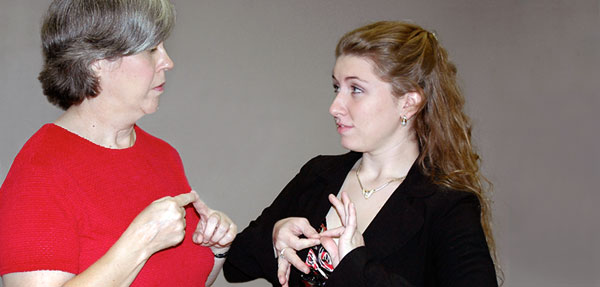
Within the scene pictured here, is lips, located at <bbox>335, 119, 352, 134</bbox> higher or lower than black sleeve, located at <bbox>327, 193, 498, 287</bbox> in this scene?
higher

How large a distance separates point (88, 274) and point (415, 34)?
1.23 metres

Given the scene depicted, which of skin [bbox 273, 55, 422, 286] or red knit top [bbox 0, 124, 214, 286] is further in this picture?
skin [bbox 273, 55, 422, 286]

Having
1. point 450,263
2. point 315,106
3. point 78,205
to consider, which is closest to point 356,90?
point 450,263

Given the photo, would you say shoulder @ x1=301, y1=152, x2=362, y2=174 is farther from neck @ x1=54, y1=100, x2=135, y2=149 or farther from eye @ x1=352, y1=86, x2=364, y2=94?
neck @ x1=54, y1=100, x2=135, y2=149

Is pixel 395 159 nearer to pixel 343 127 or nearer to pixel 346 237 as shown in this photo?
pixel 343 127

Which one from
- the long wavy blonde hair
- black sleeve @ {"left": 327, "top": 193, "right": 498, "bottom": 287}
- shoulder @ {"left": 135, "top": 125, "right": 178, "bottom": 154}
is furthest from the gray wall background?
black sleeve @ {"left": 327, "top": 193, "right": 498, "bottom": 287}

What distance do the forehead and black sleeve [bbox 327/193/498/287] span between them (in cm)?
51

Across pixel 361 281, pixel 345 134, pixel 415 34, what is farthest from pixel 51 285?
pixel 415 34

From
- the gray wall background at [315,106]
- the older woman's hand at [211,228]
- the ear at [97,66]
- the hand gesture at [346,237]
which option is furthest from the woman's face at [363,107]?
the gray wall background at [315,106]

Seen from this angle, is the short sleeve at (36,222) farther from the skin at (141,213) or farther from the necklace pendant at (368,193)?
the necklace pendant at (368,193)

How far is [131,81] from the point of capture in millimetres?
1531

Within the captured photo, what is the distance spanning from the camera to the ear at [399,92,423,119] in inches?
71.6

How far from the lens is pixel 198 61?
3609 mm

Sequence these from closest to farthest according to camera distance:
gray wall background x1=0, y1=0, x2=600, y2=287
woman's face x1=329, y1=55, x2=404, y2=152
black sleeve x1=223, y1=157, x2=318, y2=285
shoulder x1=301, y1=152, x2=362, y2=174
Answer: woman's face x1=329, y1=55, x2=404, y2=152 < black sleeve x1=223, y1=157, x2=318, y2=285 < shoulder x1=301, y1=152, x2=362, y2=174 < gray wall background x1=0, y1=0, x2=600, y2=287
